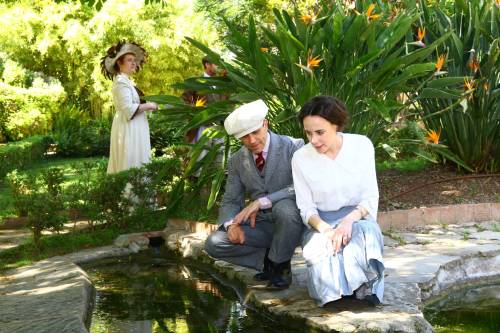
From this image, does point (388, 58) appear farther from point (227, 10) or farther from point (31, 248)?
point (227, 10)

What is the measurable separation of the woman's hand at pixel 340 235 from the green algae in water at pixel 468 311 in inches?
26.7

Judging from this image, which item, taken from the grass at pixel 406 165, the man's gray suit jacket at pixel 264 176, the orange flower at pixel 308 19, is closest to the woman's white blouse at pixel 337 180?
the man's gray suit jacket at pixel 264 176

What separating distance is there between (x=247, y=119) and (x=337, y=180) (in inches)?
25.0

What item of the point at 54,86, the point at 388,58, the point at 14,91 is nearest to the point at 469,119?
the point at 388,58

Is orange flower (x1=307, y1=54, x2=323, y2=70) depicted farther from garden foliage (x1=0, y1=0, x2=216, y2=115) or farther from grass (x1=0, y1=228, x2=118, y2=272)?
garden foliage (x1=0, y1=0, x2=216, y2=115)

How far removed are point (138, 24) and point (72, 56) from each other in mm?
2137

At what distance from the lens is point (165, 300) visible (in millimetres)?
4996

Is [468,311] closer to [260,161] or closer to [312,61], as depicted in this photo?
[260,161]

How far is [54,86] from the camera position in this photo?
59.3 ft

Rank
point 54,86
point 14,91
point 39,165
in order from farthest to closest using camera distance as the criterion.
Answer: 1. point 54,86
2. point 14,91
3. point 39,165

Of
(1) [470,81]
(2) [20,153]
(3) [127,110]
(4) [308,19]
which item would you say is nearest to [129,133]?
(3) [127,110]

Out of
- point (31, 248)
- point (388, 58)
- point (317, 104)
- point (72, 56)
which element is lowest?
point (31, 248)

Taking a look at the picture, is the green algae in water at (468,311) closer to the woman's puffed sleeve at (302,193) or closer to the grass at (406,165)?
the woman's puffed sleeve at (302,193)

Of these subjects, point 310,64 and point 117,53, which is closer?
point 310,64
